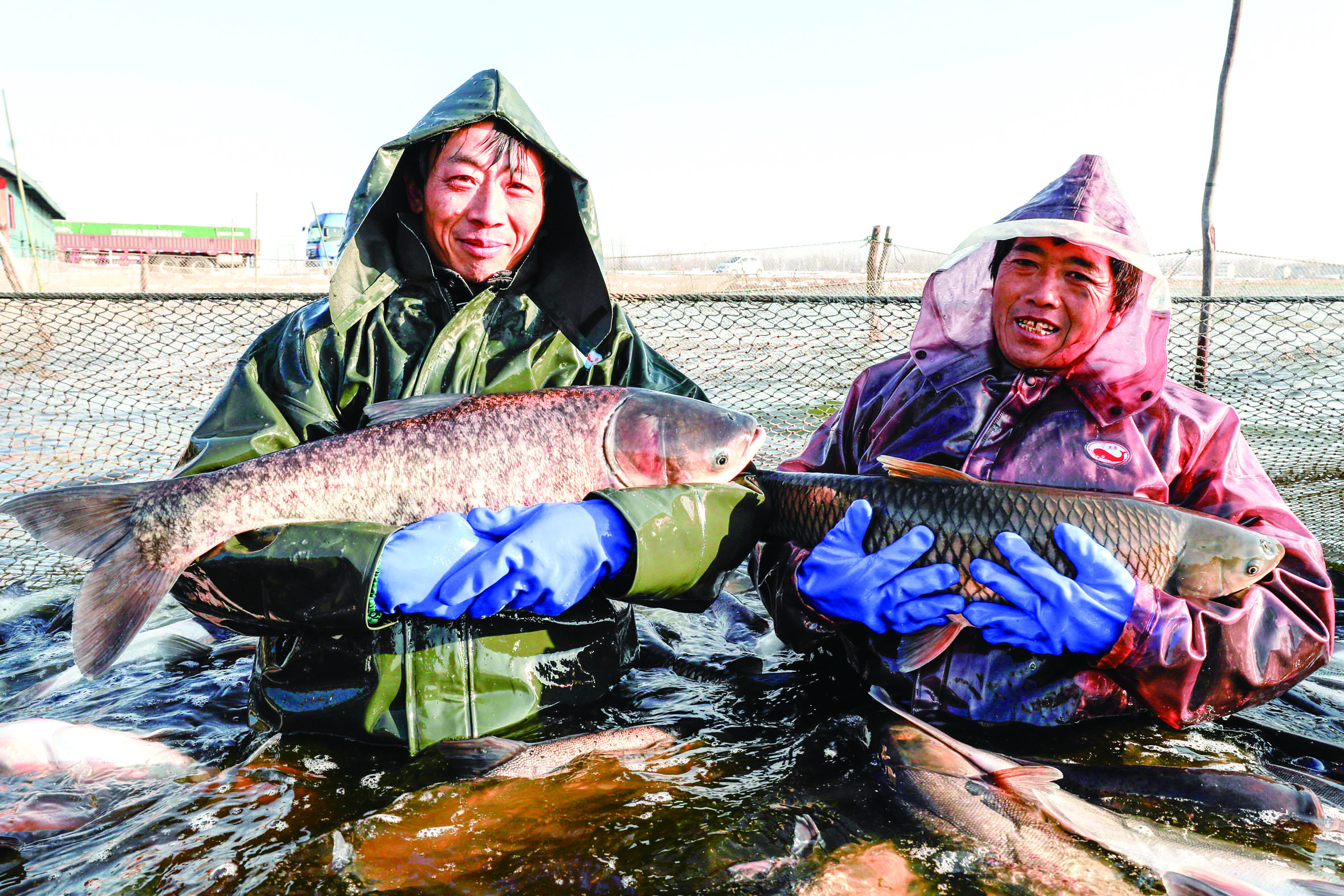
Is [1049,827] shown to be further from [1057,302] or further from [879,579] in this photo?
[1057,302]

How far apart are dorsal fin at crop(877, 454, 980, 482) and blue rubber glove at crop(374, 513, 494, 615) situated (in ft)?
4.45

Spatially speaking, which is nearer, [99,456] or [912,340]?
[912,340]

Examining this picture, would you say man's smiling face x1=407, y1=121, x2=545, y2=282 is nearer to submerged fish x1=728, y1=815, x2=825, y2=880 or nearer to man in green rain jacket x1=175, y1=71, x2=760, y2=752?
man in green rain jacket x1=175, y1=71, x2=760, y2=752

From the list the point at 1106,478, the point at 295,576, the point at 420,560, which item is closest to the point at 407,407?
the point at 420,560

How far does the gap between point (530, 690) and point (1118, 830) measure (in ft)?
5.90

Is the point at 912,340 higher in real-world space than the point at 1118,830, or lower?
higher

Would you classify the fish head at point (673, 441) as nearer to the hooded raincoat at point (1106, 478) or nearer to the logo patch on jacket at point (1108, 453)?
the hooded raincoat at point (1106, 478)

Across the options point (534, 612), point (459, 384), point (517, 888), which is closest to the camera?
point (517, 888)

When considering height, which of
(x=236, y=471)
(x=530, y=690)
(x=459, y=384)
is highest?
(x=459, y=384)

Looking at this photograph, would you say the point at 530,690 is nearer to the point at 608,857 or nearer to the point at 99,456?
the point at 608,857

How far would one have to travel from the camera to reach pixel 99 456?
818cm

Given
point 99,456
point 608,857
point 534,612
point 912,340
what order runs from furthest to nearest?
1. point 99,456
2. point 912,340
3. point 534,612
4. point 608,857

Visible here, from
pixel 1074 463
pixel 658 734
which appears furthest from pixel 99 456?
pixel 1074 463

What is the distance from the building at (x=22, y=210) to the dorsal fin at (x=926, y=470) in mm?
37540
